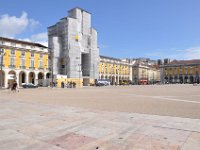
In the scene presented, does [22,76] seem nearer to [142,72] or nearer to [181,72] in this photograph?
[142,72]

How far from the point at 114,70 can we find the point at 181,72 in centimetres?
5070

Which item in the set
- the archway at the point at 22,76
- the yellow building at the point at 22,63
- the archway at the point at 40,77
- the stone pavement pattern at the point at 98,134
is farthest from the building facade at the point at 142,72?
the stone pavement pattern at the point at 98,134

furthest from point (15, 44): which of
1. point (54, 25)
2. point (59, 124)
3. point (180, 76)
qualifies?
point (180, 76)

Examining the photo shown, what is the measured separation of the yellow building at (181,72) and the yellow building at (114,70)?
34419mm

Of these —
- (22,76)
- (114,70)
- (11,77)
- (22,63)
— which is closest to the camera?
(11,77)

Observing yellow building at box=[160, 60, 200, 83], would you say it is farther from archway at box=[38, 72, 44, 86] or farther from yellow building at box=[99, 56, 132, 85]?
archway at box=[38, 72, 44, 86]

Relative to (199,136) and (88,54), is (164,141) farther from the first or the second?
(88,54)

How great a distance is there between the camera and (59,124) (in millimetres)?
6488

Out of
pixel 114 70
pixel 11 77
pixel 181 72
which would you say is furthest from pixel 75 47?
pixel 181 72

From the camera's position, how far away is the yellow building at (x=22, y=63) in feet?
170

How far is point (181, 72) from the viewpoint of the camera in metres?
123

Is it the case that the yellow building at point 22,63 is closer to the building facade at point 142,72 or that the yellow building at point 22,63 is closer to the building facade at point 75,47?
the building facade at point 75,47

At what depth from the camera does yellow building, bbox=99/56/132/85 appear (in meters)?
88.4

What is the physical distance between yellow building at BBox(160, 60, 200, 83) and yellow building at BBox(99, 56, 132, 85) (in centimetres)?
3442
